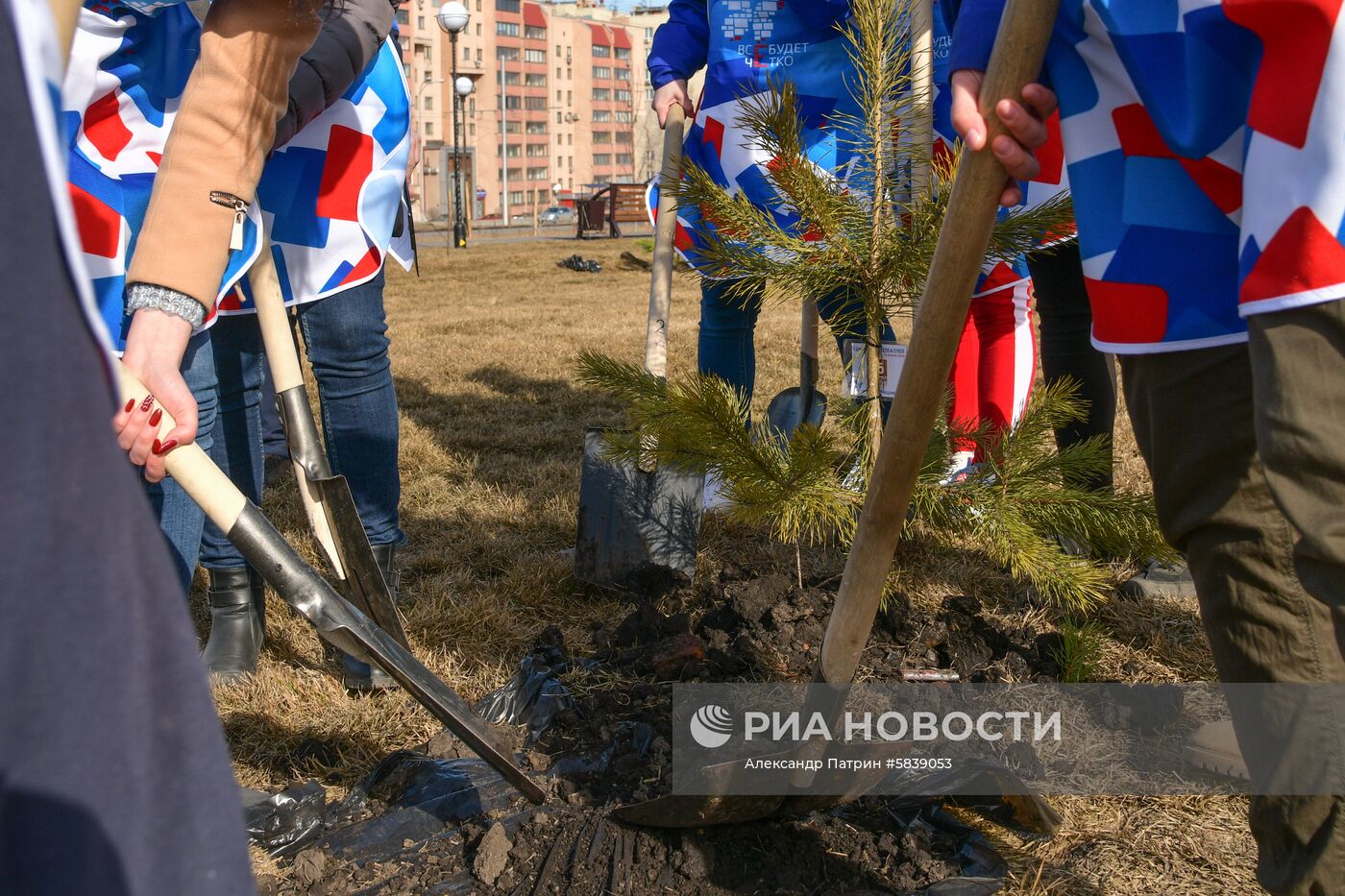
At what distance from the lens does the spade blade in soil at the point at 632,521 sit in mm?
2678

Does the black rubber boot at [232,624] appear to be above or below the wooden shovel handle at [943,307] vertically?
below

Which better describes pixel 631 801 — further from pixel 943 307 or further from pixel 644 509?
pixel 644 509

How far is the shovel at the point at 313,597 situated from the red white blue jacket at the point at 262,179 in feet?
1.52

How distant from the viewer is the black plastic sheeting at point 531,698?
6.53ft

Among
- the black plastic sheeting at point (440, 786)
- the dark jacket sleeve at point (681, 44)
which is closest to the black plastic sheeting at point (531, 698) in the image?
the black plastic sheeting at point (440, 786)

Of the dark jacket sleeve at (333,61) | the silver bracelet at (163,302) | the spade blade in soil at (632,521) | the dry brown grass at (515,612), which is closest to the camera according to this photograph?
the silver bracelet at (163,302)

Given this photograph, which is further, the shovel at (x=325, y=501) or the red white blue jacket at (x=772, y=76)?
the red white blue jacket at (x=772, y=76)

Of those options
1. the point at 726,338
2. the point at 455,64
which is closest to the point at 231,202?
the point at 726,338

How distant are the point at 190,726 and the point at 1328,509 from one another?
847mm

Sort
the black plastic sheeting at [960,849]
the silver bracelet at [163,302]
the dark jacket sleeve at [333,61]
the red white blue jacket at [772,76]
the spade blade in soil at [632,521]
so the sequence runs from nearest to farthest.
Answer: the silver bracelet at [163,302] < the black plastic sheeting at [960,849] < the dark jacket sleeve at [333,61] < the red white blue jacket at [772,76] < the spade blade in soil at [632,521]

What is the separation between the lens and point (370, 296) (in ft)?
7.41

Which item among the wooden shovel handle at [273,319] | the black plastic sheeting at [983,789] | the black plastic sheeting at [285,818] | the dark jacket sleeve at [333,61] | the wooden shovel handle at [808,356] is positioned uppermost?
the dark jacket sleeve at [333,61]

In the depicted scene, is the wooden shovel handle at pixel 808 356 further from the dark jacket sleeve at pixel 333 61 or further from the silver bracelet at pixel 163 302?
the silver bracelet at pixel 163 302

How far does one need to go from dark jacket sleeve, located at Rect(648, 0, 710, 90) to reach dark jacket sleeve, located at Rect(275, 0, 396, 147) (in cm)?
111
